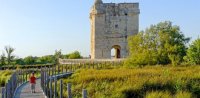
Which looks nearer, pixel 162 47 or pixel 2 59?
pixel 162 47

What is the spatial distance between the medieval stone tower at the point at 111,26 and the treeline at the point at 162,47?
27.5 ft

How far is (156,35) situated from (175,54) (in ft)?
9.02

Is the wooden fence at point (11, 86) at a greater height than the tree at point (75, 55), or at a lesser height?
lesser

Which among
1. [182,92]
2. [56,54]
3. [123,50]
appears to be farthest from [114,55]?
[182,92]

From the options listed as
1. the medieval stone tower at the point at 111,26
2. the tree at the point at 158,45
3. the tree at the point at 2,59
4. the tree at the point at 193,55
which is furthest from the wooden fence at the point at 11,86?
the tree at the point at 2,59

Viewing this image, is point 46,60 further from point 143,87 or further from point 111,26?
point 143,87

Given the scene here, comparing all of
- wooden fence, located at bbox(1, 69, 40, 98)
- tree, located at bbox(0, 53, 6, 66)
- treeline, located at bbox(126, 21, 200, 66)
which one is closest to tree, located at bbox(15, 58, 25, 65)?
tree, located at bbox(0, 53, 6, 66)

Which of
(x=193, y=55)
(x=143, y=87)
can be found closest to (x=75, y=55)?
(x=193, y=55)

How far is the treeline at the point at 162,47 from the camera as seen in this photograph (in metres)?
39.1

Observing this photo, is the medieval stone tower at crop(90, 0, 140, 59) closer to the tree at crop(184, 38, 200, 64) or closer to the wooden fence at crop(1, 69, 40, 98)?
the tree at crop(184, 38, 200, 64)

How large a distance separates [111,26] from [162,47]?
1089cm

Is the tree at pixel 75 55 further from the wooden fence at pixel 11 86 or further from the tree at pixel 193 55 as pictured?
the wooden fence at pixel 11 86

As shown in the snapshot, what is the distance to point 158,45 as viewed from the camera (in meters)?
40.8

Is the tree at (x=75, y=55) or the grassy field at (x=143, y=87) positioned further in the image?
the tree at (x=75, y=55)
